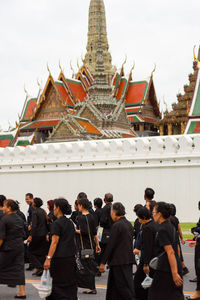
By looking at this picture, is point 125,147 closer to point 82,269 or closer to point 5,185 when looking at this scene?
point 5,185

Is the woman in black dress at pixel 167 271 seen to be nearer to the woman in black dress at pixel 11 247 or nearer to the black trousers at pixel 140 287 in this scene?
the black trousers at pixel 140 287

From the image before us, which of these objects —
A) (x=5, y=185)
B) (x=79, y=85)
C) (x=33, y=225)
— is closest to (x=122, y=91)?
(x=79, y=85)

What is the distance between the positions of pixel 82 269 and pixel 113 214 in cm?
170

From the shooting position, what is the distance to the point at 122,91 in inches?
1866

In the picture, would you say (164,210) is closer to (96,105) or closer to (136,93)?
(96,105)

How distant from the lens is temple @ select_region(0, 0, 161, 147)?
125ft

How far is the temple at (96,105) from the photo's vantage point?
38250 millimetres

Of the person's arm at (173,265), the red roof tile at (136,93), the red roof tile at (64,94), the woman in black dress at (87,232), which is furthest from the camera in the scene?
the red roof tile at (136,93)

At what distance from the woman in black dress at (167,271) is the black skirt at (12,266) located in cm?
241

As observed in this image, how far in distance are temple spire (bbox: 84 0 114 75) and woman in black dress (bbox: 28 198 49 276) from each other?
4721 cm

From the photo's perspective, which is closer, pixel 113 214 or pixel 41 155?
pixel 113 214

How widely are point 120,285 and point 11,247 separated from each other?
71.1 inches

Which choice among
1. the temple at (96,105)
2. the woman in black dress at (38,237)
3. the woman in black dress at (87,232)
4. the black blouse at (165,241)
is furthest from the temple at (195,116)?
the black blouse at (165,241)

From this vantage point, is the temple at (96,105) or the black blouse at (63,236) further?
the temple at (96,105)
